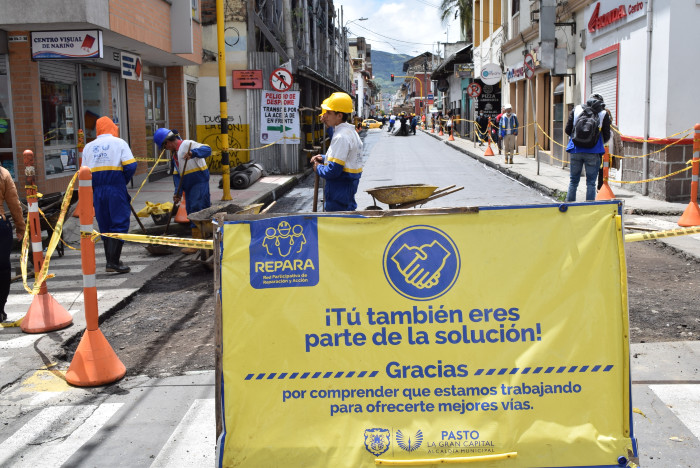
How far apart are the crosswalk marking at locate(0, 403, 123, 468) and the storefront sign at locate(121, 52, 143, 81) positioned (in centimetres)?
1241

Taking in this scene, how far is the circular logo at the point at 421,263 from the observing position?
3.46 metres

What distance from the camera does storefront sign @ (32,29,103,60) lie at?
12.3 m

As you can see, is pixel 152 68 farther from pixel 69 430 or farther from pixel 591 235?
pixel 591 235

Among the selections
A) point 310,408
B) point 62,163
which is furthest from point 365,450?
point 62,163

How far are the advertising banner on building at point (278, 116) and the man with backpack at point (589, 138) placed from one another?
9.31 m

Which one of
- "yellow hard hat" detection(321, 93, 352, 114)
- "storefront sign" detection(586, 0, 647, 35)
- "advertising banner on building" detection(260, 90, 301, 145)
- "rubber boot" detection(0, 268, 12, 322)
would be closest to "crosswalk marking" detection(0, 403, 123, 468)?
"rubber boot" detection(0, 268, 12, 322)

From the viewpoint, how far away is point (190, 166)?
9.68 m

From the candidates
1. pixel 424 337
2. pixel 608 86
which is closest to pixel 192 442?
pixel 424 337

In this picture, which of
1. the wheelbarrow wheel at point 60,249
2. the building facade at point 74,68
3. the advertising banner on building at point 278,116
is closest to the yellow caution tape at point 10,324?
the wheelbarrow wheel at point 60,249

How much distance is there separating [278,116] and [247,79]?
233 centimetres

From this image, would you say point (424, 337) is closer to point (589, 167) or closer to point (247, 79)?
point (589, 167)

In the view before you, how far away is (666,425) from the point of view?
4.24m

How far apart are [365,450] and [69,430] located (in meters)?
2.12

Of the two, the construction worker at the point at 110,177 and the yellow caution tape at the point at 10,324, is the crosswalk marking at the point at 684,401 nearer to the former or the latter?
the yellow caution tape at the point at 10,324
